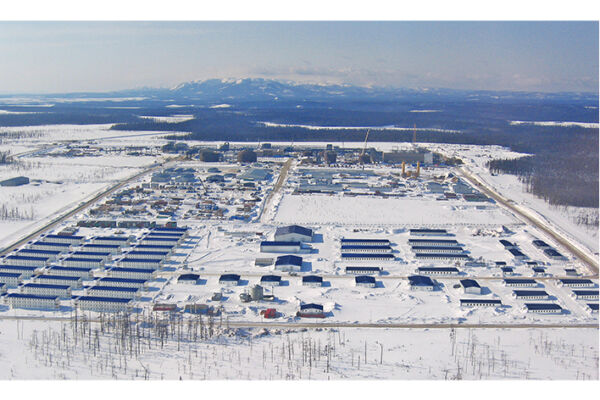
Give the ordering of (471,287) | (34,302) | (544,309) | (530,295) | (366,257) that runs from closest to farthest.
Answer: (544,309) < (34,302) < (530,295) < (471,287) < (366,257)

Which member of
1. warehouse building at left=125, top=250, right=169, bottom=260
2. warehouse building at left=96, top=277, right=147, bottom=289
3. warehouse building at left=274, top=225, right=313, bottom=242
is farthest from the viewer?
warehouse building at left=274, top=225, right=313, bottom=242

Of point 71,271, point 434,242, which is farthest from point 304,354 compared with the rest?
point 434,242

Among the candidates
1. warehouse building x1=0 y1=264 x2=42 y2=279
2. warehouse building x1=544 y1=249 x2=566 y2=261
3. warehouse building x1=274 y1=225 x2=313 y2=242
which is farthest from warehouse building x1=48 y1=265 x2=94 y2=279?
warehouse building x1=544 y1=249 x2=566 y2=261

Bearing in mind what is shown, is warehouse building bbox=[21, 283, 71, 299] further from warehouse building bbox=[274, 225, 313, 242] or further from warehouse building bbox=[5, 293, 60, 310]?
warehouse building bbox=[274, 225, 313, 242]

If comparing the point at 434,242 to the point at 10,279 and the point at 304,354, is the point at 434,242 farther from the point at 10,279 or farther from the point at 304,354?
the point at 10,279

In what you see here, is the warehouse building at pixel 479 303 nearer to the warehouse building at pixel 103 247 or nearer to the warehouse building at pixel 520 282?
the warehouse building at pixel 520 282

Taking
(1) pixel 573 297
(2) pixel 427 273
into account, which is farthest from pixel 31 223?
(1) pixel 573 297

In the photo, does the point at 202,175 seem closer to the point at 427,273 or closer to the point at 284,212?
the point at 284,212
